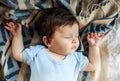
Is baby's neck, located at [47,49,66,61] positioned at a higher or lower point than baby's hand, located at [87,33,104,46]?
lower

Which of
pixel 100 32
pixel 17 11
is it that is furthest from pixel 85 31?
pixel 17 11

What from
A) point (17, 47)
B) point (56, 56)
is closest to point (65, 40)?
point (56, 56)

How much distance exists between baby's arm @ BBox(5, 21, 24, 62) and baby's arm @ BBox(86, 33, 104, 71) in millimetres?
252

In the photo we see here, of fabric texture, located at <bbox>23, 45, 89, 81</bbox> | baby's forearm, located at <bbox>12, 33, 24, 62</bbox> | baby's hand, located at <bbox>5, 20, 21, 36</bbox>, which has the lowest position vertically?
fabric texture, located at <bbox>23, 45, 89, 81</bbox>

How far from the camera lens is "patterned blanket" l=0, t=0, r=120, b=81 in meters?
1.15

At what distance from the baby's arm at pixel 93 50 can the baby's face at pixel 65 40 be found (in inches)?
2.7

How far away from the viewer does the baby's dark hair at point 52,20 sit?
1124 millimetres

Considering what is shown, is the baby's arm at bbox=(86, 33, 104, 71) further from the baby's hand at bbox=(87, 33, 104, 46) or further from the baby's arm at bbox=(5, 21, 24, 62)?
the baby's arm at bbox=(5, 21, 24, 62)

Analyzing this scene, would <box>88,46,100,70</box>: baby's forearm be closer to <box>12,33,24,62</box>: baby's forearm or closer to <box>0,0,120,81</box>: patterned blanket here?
<box>0,0,120,81</box>: patterned blanket

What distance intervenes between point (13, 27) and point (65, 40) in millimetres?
190

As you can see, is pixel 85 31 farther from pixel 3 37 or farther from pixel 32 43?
pixel 3 37

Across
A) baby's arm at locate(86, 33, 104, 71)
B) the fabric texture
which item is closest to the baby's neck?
the fabric texture

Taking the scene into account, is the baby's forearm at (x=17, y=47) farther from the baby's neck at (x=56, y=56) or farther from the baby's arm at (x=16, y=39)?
the baby's neck at (x=56, y=56)

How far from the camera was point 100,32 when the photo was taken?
1.20 m
